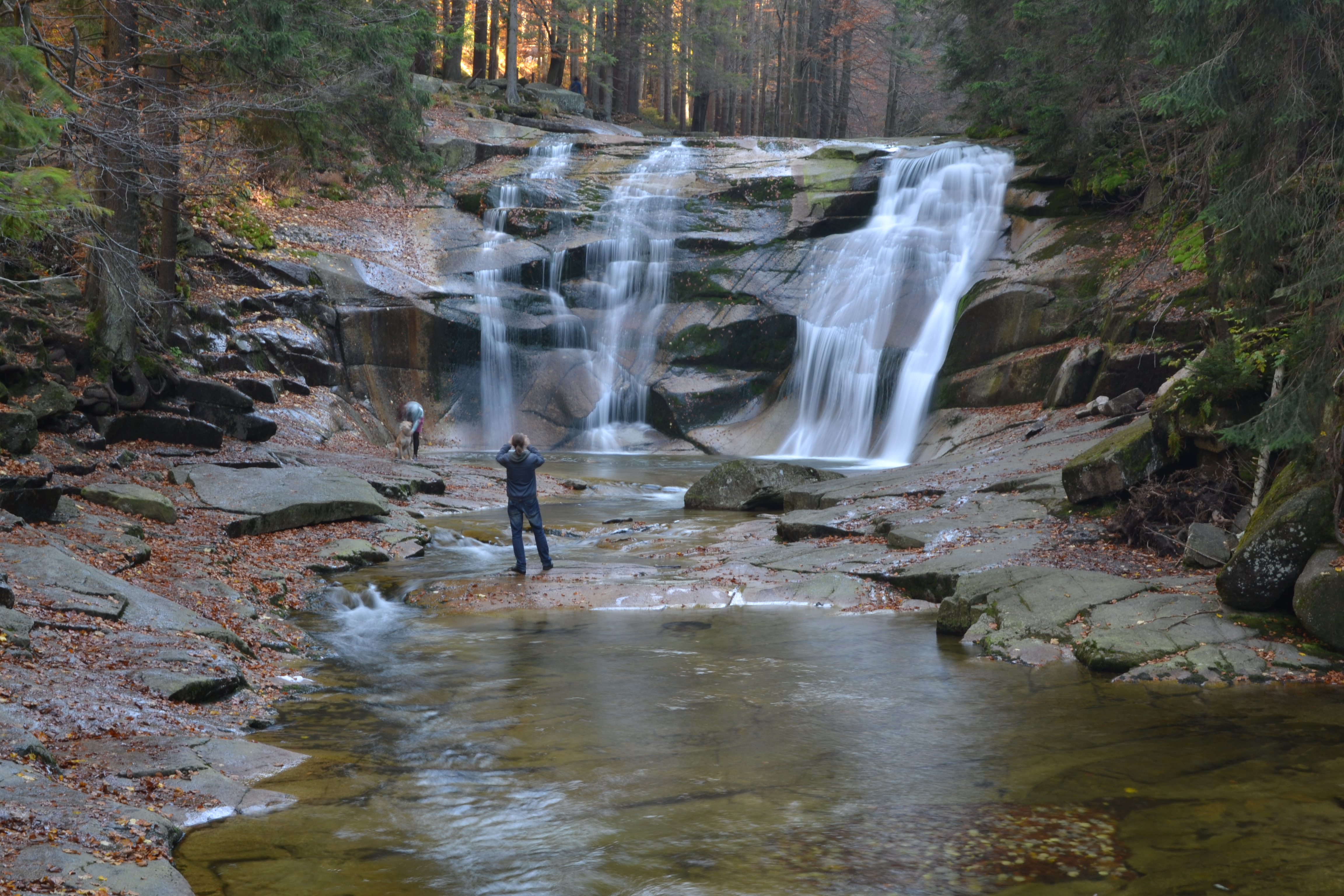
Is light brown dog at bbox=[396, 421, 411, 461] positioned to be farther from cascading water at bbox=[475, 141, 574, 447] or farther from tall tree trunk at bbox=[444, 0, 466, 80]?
tall tree trunk at bbox=[444, 0, 466, 80]

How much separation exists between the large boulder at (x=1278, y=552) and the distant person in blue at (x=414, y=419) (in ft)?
48.0

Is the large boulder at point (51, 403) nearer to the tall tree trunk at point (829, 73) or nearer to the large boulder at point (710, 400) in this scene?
the large boulder at point (710, 400)

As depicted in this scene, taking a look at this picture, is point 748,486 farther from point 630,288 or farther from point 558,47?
point 558,47

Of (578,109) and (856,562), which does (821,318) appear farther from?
(578,109)

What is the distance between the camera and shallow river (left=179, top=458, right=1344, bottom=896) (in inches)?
173

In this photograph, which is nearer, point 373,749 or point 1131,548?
point 373,749

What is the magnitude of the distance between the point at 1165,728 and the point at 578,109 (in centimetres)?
3471

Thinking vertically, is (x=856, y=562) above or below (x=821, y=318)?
below

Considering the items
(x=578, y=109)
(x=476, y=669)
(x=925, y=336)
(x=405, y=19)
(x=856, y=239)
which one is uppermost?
(x=578, y=109)

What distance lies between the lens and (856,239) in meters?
24.9

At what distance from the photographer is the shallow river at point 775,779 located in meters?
4.39

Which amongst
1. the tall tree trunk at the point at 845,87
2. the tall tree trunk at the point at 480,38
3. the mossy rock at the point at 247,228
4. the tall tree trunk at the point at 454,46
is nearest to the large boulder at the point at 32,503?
the mossy rock at the point at 247,228

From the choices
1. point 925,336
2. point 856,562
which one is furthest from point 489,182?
point 856,562

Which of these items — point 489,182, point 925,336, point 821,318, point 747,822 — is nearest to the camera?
point 747,822
